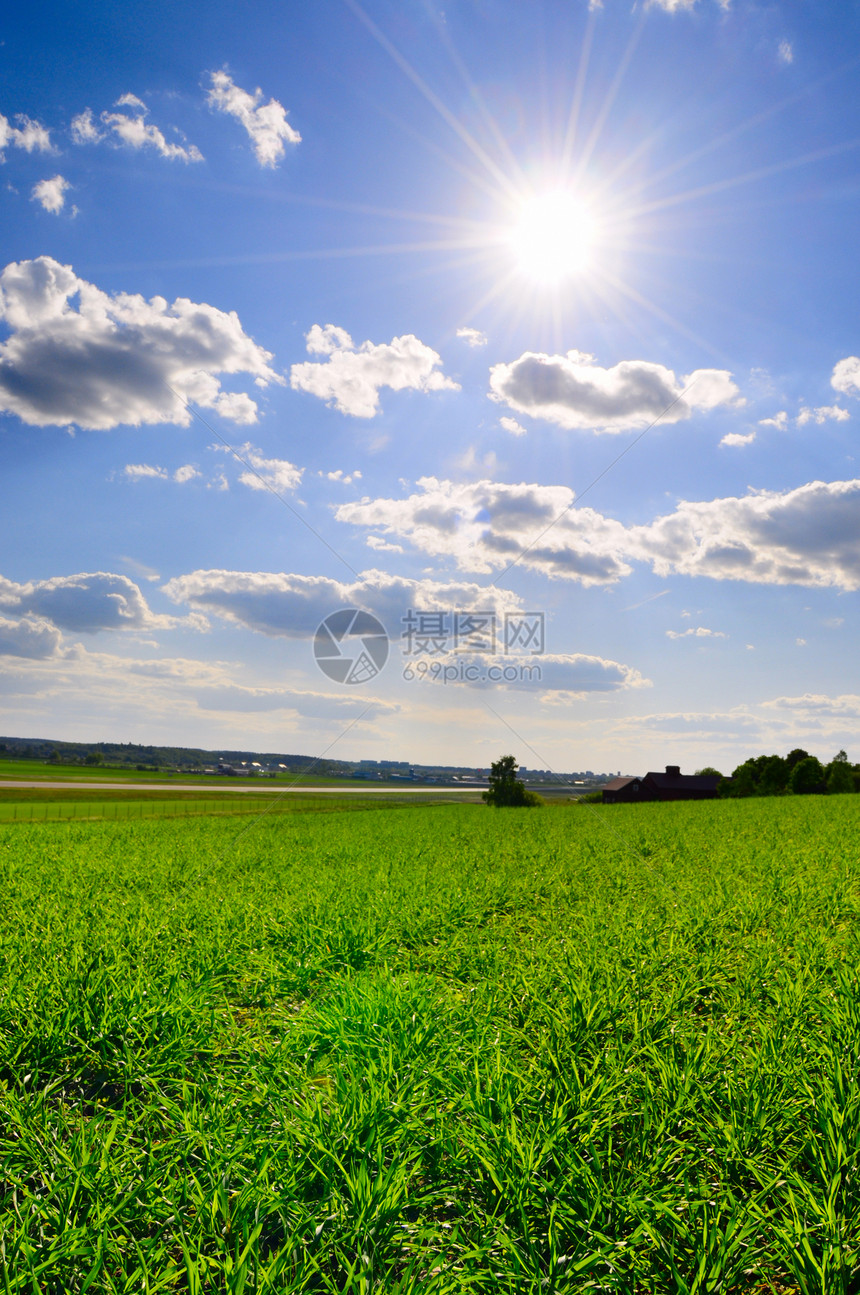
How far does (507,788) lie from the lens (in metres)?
68.9

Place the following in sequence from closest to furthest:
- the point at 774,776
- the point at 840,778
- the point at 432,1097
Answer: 1. the point at 432,1097
2. the point at 840,778
3. the point at 774,776

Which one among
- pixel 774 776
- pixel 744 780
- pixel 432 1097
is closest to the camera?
pixel 432 1097

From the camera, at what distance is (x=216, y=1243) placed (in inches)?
102

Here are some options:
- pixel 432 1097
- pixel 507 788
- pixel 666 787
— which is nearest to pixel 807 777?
pixel 666 787

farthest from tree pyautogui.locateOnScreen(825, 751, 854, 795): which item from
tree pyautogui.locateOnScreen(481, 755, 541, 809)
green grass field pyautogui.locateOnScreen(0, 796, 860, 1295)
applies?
green grass field pyautogui.locateOnScreen(0, 796, 860, 1295)

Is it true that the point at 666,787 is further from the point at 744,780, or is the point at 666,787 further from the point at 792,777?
the point at 792,777

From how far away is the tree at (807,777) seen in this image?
194 ft

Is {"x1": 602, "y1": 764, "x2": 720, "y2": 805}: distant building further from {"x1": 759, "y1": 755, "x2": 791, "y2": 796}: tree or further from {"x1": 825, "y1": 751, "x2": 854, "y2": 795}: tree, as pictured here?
{"x1": 825, "y1": 751, "x2": 854, "y2": 795}: tree

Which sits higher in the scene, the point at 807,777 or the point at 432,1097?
the point at 432,1097

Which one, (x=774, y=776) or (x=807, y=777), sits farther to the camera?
(x=774, y=776)

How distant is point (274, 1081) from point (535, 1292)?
80.6 inches

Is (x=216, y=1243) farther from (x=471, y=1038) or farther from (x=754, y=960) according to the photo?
(x=754, y=960)

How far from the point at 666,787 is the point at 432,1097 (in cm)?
7885

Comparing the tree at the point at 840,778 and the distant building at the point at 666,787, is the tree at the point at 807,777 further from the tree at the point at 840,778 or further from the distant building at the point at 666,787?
the distant building at the point at 666,787
